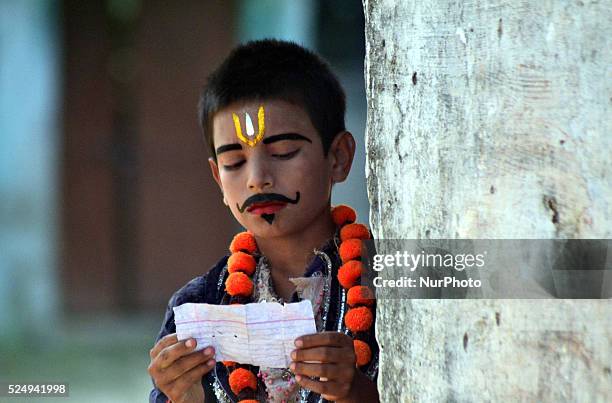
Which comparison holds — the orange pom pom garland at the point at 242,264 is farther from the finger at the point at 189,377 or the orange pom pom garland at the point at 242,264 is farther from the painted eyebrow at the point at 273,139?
the finger at the point at 189,377

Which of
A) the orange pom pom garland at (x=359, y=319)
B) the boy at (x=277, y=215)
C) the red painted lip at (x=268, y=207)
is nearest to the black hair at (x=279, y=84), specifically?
the boy at (x=277, y=215)

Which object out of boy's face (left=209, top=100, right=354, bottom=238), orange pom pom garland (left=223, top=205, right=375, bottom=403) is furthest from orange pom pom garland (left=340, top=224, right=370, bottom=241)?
boy's face (left=209, top=100, right=354, bottom=238)

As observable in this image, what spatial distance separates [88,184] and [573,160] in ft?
22.8

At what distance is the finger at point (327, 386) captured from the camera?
7.30ft

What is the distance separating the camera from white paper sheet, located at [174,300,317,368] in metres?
2.23

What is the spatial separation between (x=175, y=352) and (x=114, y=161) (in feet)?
19.7

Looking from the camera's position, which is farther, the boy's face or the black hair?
the black hair

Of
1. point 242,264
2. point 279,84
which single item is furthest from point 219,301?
point 279,84

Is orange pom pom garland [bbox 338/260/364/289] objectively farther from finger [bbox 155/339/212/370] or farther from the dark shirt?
finger [bbox 155/339/212/370]

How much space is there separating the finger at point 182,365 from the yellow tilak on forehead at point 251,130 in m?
0.64

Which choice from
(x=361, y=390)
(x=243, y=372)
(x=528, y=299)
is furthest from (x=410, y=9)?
(x=243, y=372)

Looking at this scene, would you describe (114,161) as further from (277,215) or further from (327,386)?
(327,386)

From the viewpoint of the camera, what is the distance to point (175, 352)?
234cm

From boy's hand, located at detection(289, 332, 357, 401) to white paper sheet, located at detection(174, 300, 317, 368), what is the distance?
0.12 feet
